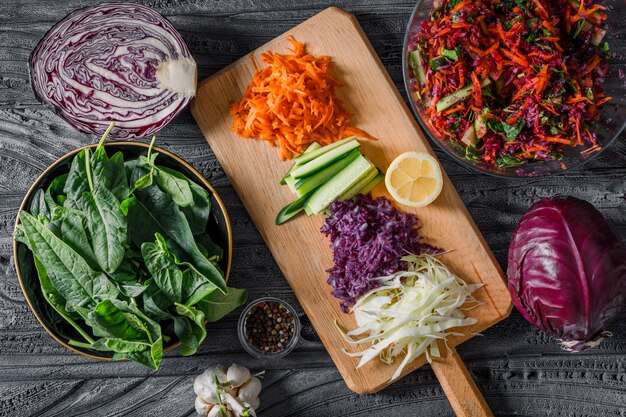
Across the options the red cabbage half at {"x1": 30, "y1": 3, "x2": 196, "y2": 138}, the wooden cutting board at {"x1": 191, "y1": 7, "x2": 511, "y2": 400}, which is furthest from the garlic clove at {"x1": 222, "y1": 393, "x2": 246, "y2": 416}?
the red cabbage half at {"x1": 30, "y1": 3, "x2": 196, "y2": 138}

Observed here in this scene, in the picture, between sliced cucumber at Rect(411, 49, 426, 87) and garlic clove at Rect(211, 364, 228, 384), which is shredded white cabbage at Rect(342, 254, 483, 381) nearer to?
garlic clove at Rect(211, 364, 228, 384)

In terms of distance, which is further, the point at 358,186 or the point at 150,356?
the point at 358,186

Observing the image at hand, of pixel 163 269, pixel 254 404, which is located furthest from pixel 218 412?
pixel 163 269

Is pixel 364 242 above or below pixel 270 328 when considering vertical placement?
above

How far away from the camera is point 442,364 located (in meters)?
3.28

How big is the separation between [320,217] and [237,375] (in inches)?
36.3

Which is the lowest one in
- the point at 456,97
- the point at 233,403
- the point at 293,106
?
the point at 233,403

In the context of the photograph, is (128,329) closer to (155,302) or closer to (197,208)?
(155,302)

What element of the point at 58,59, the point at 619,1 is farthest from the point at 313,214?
the point at 619,1

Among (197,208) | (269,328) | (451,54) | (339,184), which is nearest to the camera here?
(451,54)

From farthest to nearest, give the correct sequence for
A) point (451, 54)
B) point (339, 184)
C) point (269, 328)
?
point (269, 328) → point (339, 184) → point (451, 54)

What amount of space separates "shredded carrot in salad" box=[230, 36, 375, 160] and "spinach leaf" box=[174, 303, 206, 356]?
94cm

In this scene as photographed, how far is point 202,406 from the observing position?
130 inches

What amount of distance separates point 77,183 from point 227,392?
1.27 metres
